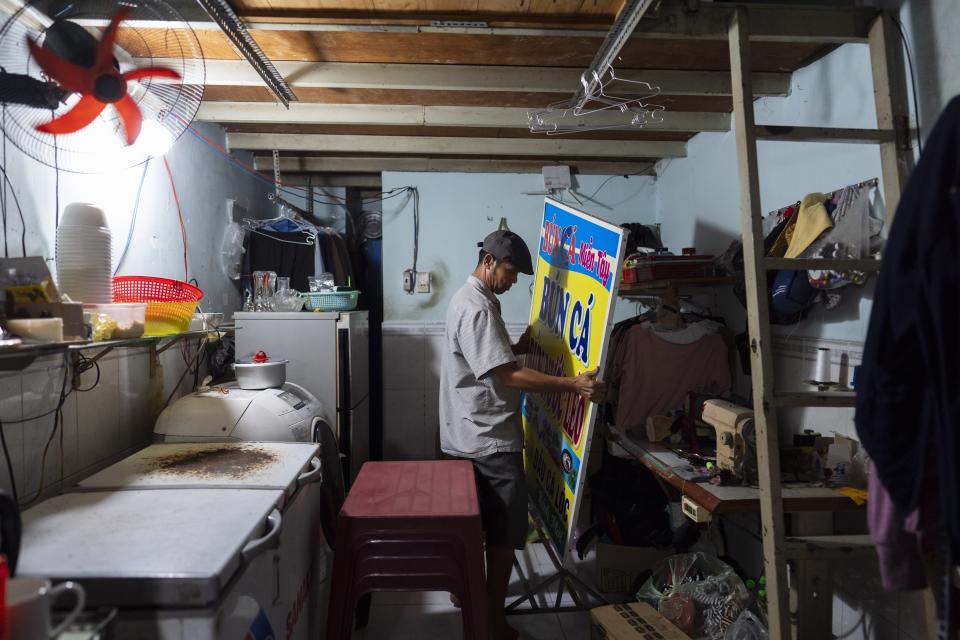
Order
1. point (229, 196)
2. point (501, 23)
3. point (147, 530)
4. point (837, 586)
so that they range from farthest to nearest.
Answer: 1. point (229, 196)
2. point (837, 586)
3. point (501, 23)
4. point (147, 530)

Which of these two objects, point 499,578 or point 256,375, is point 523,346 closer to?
point 499,578

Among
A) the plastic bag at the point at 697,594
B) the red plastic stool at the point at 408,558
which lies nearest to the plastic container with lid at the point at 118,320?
the red plastic stool at the point at 408,558

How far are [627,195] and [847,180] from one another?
215cm

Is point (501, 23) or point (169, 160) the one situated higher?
point (501, 23)

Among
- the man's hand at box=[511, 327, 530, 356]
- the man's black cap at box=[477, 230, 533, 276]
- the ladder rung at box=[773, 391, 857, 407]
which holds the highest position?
the man's black cap at box=[477, 230, 533, 276]

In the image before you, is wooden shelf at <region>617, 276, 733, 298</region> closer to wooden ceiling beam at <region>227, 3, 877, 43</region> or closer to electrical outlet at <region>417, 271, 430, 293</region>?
wooden ceiling beam at <region>227, 3, 877, 43</region>

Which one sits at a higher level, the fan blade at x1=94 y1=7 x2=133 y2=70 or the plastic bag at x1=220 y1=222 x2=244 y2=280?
the fan blade at x1=94 y1=7 x2=133 y2=70

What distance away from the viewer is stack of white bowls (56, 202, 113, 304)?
167 cm

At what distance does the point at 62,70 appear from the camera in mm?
1445

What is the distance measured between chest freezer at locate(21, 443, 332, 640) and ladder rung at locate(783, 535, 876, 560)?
59.3 inches

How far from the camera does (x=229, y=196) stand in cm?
362

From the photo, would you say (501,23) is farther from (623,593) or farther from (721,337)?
(623,593)

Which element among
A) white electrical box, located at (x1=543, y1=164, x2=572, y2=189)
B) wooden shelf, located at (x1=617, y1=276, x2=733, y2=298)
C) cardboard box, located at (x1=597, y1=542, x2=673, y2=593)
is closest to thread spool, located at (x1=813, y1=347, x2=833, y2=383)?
wooden shelf, located at (x1=617, y1=276, x2=733, y2=298)

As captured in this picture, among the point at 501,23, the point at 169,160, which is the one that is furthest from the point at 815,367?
the point at 169,160
